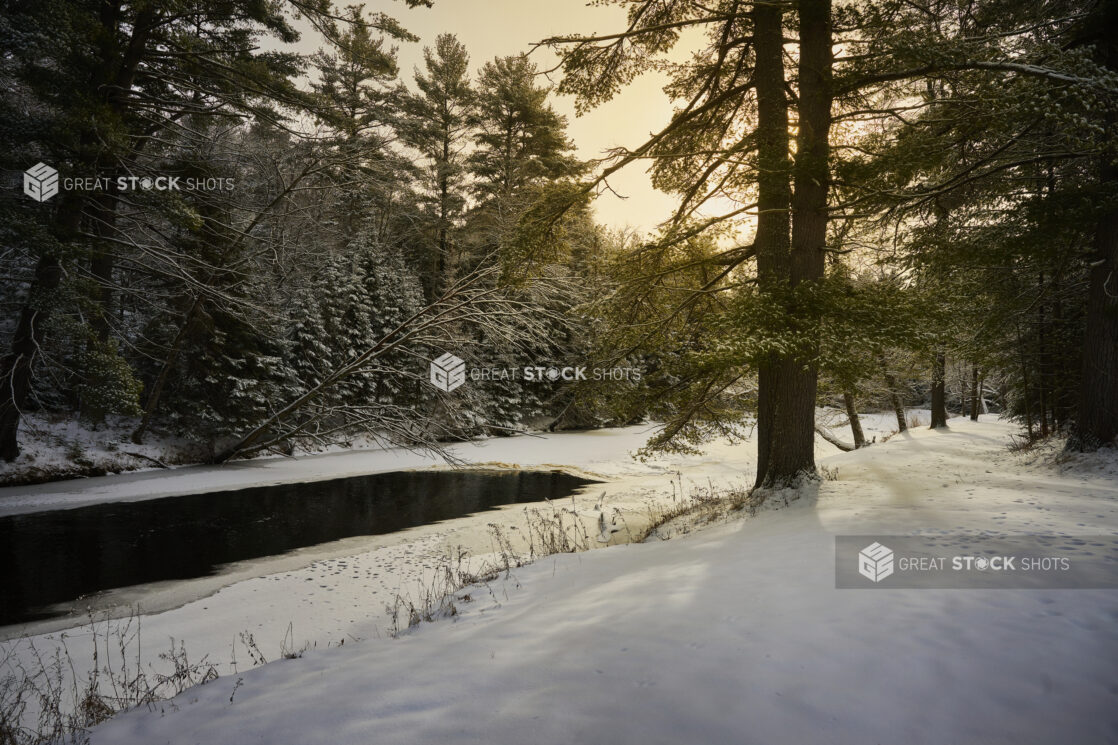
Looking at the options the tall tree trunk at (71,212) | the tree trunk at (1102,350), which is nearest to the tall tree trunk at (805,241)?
the tree trunk at (1102,350)

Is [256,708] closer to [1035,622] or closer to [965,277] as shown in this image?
[1035,622]

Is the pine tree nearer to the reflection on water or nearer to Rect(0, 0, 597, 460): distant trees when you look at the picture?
Rect(0, 0, 597, 460): distant trees

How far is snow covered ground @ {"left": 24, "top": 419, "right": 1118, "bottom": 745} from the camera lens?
2.23 m

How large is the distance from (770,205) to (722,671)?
6.72m

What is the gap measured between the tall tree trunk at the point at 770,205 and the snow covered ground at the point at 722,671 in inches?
118

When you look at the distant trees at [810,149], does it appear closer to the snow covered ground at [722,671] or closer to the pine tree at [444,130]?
the snow covered ground at [722,671]

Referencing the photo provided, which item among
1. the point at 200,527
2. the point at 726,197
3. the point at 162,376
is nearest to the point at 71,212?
the point at 162,376

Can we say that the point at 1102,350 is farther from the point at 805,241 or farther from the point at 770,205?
the point at 770,205

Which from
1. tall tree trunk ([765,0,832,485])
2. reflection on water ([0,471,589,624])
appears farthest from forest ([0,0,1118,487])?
reflection on water ([0,471,589,624])

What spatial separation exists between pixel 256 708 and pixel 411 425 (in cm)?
1051

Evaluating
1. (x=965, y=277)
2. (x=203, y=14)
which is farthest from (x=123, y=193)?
(x=965, y=277)

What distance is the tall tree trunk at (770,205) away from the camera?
7.11 metres

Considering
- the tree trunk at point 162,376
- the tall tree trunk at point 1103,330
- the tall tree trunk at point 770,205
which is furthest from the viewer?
the tree trunk at point 162,376

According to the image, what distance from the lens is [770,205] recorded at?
7.42 m
